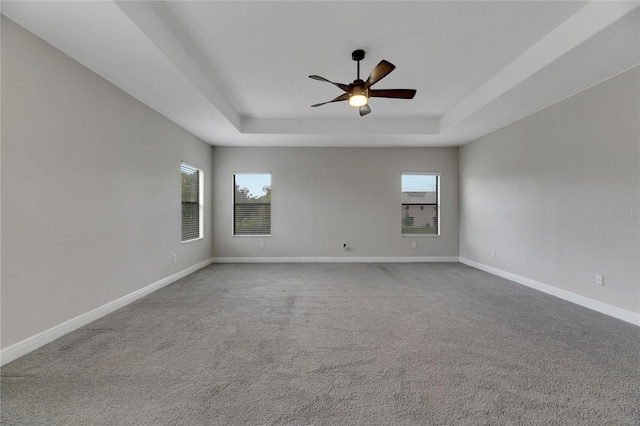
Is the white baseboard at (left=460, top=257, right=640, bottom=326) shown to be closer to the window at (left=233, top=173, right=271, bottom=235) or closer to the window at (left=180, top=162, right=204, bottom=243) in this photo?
the window at (left=233, top=173, right=271, bottom=235)

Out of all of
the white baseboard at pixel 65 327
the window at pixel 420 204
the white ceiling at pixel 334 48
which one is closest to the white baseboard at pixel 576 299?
the window at pixel 420 204

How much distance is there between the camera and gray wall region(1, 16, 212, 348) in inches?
78.0

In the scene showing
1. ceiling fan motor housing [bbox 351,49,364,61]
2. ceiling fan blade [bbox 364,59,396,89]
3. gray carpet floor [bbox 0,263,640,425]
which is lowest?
gray carpet floor [bbox 0,263,640,425]

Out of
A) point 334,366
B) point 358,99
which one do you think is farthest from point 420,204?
point 334,366

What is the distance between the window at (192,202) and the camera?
475cm

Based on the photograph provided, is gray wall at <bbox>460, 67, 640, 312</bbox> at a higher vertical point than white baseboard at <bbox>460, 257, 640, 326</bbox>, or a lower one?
higher

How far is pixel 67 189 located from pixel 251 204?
3.60m

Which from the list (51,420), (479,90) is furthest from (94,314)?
(479,90)

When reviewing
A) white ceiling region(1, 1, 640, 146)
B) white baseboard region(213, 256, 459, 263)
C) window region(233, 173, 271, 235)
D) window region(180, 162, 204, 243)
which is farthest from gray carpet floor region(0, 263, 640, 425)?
window region(233, 173, 271, 235)

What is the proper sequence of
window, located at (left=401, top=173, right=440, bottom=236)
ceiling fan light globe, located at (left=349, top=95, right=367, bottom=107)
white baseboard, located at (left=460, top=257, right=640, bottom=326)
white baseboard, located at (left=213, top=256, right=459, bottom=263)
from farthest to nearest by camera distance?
1. window, located at (left=401, top=173, right=440, bottom=236)
2. white baseboard, located at (left=213, top=256, right=459, bottom=263)
3. ceiling fan light globe, located at (left=349, top=95, right=367, bottom=107)
4. white baseboard, located at (left=460, top=257, right=640, bottom=326)

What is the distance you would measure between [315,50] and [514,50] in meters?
2.12

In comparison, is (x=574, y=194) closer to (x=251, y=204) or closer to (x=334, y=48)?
(x=334, y=48)

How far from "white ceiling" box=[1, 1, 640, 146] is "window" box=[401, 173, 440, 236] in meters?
1.92

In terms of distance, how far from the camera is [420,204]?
598 cm
